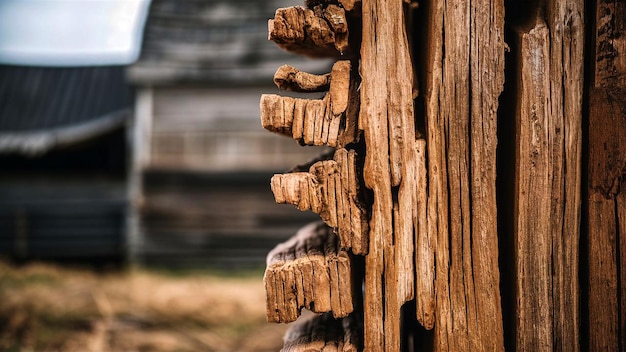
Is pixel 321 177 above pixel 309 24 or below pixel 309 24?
below

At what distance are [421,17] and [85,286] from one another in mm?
6940

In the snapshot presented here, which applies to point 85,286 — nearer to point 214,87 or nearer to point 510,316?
point 214,87

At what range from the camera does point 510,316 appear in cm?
132

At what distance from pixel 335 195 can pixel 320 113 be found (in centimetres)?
22

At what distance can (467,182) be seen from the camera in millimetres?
1270

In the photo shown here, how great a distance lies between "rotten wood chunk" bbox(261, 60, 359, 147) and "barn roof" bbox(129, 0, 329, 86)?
5.57 metres

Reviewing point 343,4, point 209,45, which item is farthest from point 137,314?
point 343,4

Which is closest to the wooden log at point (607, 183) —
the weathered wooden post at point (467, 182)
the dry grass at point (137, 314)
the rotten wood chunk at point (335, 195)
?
the weathered wooden post at point (467, 182)

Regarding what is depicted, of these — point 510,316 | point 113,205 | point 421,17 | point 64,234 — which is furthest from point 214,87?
point 510,316

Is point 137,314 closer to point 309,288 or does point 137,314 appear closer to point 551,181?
point 309,288

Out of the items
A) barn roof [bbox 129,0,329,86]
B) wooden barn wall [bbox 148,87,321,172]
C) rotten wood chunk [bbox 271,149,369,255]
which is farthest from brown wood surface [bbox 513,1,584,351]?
wooden barn wall [bbox 148,87,321,172]

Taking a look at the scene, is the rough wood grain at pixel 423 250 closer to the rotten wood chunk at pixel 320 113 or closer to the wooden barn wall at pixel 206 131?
the rotten wood chunk at pixel 320 113

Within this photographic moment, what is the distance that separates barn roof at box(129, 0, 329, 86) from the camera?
700 cm

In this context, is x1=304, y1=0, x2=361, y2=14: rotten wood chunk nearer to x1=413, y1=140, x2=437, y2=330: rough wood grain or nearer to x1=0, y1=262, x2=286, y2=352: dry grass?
x1=413, y1=140, x2=437, y2=330: rough wood grain
